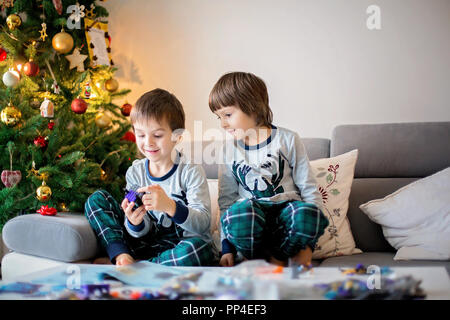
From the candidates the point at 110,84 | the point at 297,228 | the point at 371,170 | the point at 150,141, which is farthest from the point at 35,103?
the point at 371,170

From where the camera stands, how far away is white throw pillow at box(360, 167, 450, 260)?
140 centimetres

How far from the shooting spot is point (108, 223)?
4.54ft

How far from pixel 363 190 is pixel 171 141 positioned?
0.78 m

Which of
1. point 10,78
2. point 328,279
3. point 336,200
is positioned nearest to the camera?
point 328,279

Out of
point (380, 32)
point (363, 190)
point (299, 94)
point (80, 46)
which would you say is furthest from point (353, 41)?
point (80, 46)

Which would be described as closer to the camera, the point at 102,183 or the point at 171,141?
the point at 171,141

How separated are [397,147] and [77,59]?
1559 millimetres

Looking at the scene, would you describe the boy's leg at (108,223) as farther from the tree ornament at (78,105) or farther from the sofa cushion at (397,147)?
the sofa cushion at (397,147)

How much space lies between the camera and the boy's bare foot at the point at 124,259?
127 centimetres

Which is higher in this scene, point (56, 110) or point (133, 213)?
point (56, 110)

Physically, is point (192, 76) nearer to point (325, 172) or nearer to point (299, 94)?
point (299, 94)

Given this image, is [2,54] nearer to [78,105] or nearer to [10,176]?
[78,105]

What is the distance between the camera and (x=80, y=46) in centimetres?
217

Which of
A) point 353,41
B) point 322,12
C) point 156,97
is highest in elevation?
point 322,12
